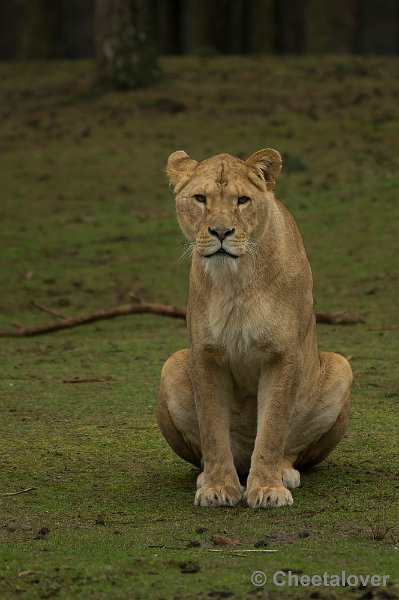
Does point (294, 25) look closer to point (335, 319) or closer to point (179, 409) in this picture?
point (335, 319)

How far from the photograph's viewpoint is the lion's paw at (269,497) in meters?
5.67

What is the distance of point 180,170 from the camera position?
6.07 meters

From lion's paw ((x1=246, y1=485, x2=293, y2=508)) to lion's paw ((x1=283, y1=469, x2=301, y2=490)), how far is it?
Result: 11.3 inches

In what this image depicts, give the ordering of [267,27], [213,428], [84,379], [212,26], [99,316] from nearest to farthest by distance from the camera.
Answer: [213,428]
[84,379]
[99,316]
[212,26]
[267,27]

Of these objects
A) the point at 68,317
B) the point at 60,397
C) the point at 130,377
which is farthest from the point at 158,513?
the point at 68,317

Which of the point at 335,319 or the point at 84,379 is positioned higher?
the point at 84,379

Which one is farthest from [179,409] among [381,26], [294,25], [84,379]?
[381,26]

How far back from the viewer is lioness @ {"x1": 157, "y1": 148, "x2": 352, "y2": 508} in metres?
5.70

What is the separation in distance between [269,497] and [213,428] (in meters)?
0.38

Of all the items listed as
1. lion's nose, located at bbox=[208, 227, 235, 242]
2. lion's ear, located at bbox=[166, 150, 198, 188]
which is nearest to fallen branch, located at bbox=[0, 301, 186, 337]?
lion's ear, located at bbox=[166, 150, 198, 188]

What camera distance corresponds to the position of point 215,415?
19.1 ft

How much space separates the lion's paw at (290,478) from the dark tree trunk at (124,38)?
13096mm

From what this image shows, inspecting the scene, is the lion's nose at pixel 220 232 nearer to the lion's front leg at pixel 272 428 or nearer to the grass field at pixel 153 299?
the lion's front leg at pixel 272 428

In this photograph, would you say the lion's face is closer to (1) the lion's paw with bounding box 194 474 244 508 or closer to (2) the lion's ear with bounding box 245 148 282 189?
(2) the lion's ear with bounding box 245 148 282 189
